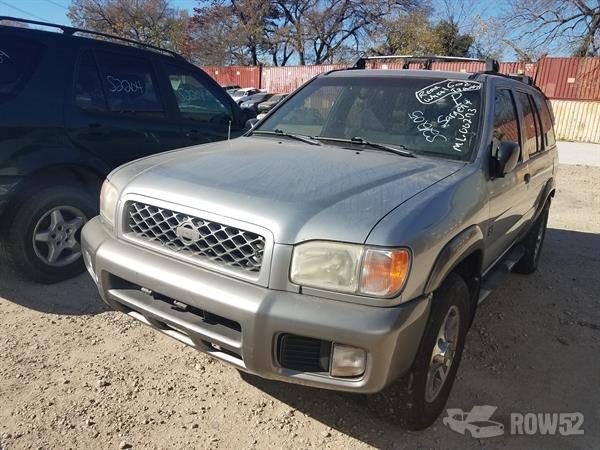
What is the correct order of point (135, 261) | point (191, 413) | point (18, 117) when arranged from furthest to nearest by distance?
point (18, 117) → point (191, 413) → point (135, 261)

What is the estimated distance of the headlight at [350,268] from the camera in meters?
2.00

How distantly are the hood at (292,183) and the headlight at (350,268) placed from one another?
2.2 inches

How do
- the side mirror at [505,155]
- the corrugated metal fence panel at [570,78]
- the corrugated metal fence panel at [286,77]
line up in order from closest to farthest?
the side mirror at [505,155], the corrugated metal fence panel at [570,78], the corrugated metal fence panel at [286,77]

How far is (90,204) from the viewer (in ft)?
13.6

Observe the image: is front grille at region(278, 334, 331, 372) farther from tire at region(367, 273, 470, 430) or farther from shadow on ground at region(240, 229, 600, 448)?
shadow on ground at region(240, 229, 600, 448)

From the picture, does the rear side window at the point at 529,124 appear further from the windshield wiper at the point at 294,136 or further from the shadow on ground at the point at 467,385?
the windshield wiper at the point at 294,136

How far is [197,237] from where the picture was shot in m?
2.29

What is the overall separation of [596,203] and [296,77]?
74.3 ft

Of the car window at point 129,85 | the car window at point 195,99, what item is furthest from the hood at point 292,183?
the car window at point 195,99

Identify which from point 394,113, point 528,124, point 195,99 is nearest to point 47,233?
point 195,99

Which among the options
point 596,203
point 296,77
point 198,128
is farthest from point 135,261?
point 296,77

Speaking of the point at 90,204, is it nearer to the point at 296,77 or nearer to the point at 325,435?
the point at 325,435

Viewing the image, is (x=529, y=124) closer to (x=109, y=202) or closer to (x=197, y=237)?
(x=197, y=237)

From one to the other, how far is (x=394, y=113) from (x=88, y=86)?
257 cm
